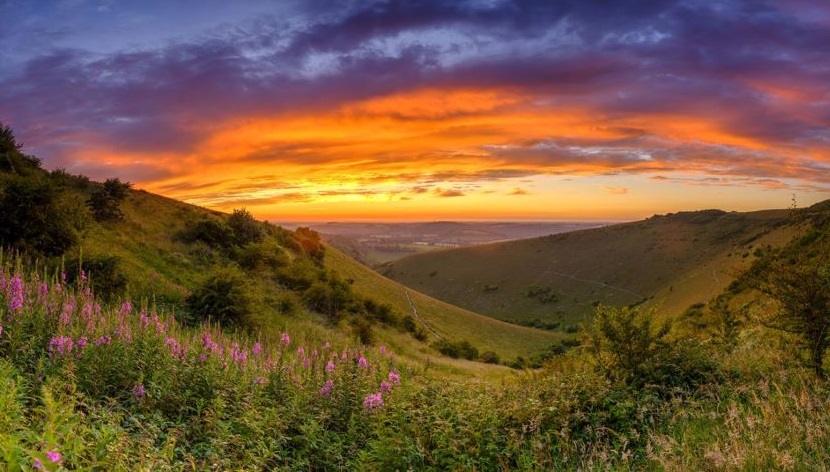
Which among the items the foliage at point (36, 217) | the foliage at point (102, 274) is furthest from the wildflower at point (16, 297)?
the foliage at point (36, 217)

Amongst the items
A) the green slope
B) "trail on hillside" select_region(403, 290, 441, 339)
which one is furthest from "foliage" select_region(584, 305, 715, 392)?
"trail on hillside" select_region(403, 290, 441, 339)

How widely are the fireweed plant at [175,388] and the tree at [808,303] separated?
6.77 meters

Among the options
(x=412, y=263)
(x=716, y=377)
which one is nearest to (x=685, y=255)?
(x=412, y=263)

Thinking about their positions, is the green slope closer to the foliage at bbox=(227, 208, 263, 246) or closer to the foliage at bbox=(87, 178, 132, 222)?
the foliage at bbox=(87, 178, 132, 222)

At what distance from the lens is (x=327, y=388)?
725cm

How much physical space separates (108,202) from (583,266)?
4255 inches

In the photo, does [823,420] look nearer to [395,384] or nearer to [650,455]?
[650,455]

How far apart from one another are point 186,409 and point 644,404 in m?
6.15

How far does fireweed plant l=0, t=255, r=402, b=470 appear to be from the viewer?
5172 millimetres

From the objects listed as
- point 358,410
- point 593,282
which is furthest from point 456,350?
point 593,282

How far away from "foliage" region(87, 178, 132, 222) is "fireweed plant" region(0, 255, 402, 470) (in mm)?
14870

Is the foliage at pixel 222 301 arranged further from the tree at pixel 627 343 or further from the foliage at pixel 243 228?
the foliage at pixel 243 228

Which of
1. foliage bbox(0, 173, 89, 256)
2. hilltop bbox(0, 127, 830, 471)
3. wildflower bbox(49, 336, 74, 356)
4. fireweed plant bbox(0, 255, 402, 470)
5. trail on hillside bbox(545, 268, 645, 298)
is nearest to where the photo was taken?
hilltop bbox(0, 127, 830, 471)

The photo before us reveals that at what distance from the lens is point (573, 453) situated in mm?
5883
